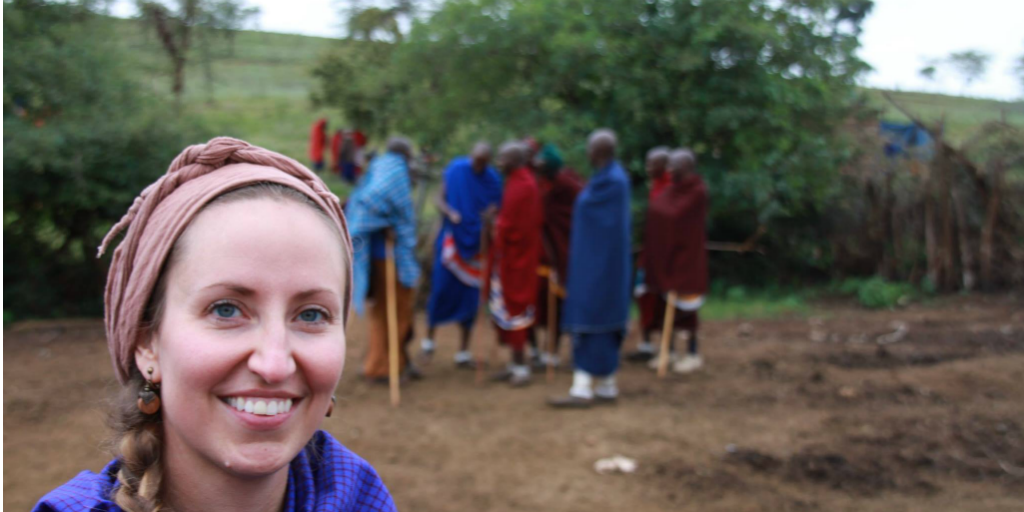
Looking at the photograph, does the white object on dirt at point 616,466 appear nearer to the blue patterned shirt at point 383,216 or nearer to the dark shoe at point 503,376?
the dark shoe at point 503,376

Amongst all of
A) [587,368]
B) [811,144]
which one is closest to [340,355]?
[587,368]

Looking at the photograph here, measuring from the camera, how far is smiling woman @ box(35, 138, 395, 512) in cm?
114

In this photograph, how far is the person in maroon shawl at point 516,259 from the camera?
21.7 ft

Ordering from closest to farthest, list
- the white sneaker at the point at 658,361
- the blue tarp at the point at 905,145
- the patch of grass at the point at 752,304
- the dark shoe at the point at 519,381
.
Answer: the dark shoe at the point at 519,381
the white sneaker at the point at 658,361
the patch of grass at the point at 752,304
the blue tarp at the point at 905,145

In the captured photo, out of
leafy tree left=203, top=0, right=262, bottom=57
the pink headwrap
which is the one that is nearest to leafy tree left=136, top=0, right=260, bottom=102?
leafy tree left=203, top=0, right=262, bottom=57

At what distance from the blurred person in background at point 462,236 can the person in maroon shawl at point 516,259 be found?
25 cm

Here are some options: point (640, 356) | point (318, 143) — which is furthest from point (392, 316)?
point (318, 143)

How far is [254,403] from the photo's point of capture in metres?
1.14

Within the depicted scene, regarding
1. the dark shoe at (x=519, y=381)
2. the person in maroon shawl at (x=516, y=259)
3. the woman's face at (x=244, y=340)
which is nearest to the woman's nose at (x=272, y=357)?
the woman's face at (x=244, y=340)

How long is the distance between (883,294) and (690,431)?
18.6ft

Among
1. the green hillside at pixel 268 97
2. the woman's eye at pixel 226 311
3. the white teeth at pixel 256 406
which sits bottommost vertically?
the white teeth at pixel 256 406

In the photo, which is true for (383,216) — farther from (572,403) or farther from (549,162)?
(572,403)

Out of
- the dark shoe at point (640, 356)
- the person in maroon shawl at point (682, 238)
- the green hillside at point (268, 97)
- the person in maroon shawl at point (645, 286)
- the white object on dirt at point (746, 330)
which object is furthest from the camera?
the green hillside at point (268, 97)

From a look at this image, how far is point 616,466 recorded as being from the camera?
5090 millimetres
